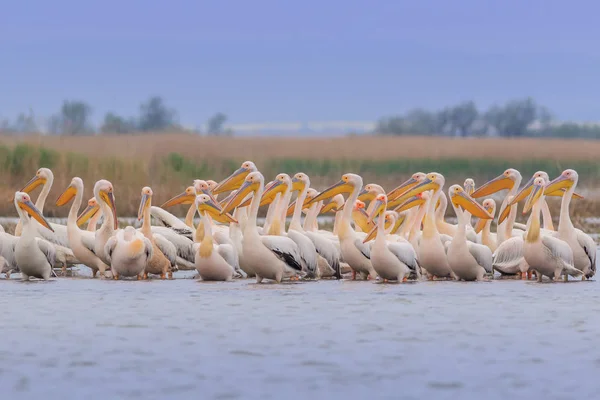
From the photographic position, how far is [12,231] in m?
15.2

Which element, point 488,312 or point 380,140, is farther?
point 380,140

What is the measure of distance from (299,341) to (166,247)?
4.38 meters

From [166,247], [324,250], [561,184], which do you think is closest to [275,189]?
[324,250]

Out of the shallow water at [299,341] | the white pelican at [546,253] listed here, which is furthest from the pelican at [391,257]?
the white pelican at [546,253]

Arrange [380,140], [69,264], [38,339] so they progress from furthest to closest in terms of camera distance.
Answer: [380,140] → [69,264] → [38,339]

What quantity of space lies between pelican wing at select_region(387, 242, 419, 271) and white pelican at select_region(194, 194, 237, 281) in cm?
130

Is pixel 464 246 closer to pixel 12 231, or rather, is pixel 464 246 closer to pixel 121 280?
pixel 121 280

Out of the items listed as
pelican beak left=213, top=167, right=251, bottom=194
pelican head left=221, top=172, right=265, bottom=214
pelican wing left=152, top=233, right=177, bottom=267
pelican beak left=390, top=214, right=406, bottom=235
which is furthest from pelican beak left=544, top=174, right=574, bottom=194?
pelican wing left=152, top=233, right=177, bottom=267

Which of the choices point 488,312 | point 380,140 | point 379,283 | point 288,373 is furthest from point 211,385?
point 380,140

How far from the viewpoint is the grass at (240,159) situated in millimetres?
21141

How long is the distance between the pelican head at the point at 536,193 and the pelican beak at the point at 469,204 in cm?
42

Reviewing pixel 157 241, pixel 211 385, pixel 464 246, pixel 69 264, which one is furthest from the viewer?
pixel 69 264

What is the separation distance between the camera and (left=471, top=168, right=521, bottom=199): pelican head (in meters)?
13.9

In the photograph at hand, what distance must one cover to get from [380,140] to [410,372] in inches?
925
